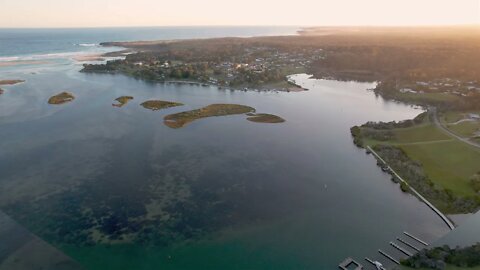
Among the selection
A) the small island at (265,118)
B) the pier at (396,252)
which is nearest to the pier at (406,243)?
the pier at (396,252)

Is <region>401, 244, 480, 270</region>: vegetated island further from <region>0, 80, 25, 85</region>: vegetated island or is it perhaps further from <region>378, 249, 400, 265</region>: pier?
<region>0, 80, 25, 85</region>: vegetated island

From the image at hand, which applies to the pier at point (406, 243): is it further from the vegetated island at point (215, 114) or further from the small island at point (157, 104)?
the small island at point (157, 104)

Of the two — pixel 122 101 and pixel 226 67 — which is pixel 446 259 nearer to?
pixel 122 101

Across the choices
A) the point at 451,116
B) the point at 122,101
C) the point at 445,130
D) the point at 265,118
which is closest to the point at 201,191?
the point at 265,118

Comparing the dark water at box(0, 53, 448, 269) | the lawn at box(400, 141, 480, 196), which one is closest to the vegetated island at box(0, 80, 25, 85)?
the dark water at box(0, 53, 448, 269)

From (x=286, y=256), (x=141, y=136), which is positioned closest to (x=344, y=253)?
(x=286, y=256)

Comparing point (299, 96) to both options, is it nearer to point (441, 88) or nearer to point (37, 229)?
point (441, 88)
